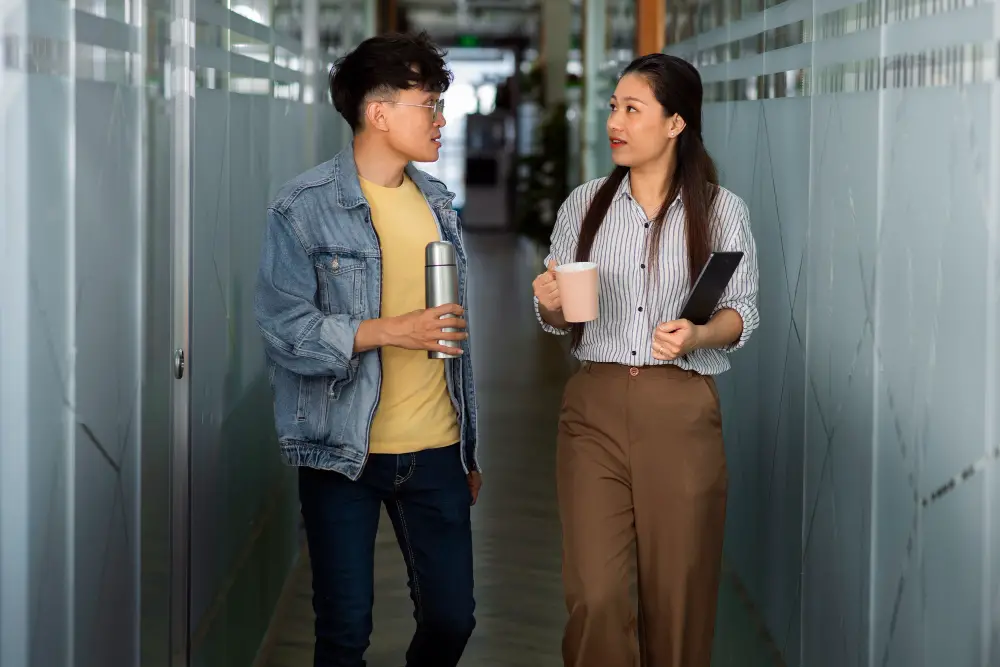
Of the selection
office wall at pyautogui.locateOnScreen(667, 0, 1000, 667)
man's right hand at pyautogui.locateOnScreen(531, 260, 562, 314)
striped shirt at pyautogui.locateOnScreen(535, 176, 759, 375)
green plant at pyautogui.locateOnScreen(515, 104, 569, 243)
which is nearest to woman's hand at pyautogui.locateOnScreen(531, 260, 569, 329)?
man's right hand at pyautogui.locateOnScreen(531, 260, 562, 314)

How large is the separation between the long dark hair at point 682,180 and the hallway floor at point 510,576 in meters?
1.51

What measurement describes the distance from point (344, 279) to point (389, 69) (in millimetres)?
435

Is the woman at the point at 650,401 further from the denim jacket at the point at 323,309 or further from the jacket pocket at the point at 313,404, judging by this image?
the jacket pocket at the point at 313,404

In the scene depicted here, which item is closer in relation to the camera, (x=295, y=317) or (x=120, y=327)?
(x=120, y=327)

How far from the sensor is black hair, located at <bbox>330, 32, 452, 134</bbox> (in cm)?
271

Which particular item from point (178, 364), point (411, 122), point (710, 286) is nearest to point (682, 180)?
point (710, 286)

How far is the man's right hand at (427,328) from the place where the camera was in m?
2.49

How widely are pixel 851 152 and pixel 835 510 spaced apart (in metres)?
0.82

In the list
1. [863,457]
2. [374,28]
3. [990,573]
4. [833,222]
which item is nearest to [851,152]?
[833,222]

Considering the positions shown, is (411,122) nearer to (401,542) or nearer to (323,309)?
(323,309)

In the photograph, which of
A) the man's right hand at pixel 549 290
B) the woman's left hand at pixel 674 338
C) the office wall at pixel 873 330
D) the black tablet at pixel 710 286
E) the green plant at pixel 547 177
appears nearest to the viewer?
the office wall at pixel 873 330

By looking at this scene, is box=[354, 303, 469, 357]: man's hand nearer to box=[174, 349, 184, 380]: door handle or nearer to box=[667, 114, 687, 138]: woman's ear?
box=[174, 349, 184, 380]: door handle

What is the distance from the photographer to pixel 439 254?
98.7 inches

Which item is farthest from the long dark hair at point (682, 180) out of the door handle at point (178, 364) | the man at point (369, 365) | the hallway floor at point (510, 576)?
the hallway floor at point (510, 576)
